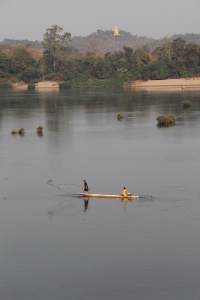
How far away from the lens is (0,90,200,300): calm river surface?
35188 millimetres

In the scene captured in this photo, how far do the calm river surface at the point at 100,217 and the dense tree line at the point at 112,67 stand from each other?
98.8 metres

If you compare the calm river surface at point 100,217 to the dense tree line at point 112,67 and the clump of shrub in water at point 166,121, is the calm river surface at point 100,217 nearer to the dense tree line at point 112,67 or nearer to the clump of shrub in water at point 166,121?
the clump of shrub in water at point 166,121

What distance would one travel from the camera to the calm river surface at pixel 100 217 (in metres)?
35.2

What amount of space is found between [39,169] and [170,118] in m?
34.1

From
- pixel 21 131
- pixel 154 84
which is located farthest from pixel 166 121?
pixel 154 84

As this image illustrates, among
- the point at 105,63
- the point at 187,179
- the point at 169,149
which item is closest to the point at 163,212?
the point at 187,179

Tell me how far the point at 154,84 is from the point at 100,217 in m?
141

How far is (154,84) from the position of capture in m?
184

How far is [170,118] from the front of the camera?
90812 mm

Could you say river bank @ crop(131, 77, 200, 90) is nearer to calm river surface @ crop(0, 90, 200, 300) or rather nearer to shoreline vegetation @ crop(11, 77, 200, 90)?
shoreline vegetation @ crop(11, 77, 200, 90)

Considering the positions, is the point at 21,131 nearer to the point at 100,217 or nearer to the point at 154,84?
the point at 100,217

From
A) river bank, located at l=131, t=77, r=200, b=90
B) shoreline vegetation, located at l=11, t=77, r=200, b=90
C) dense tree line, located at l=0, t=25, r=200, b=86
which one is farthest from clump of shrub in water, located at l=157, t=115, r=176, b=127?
dense tree line, located at l=0, t=25, r=200, b=86

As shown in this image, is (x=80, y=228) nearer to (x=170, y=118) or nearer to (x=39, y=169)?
(x=39, y=169)

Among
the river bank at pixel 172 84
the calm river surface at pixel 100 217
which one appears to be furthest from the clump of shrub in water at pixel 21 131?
the river bank at pixel 172 84
